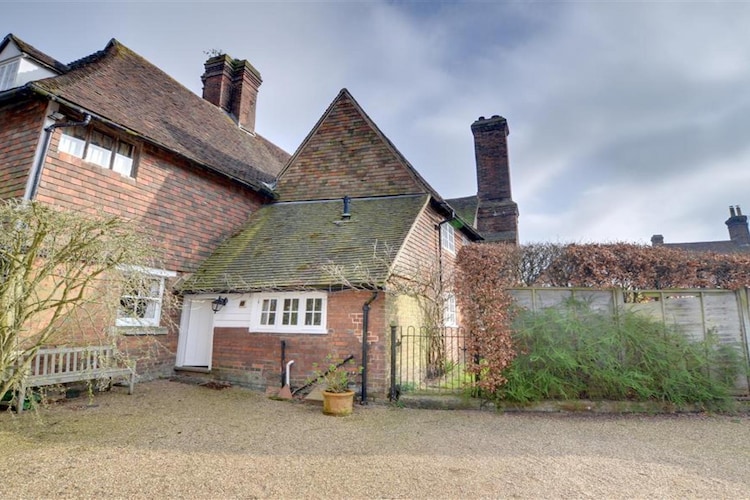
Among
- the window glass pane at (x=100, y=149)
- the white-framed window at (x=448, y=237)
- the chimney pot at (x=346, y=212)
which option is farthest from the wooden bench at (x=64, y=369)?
the white-framed window at (x=448, y=237)

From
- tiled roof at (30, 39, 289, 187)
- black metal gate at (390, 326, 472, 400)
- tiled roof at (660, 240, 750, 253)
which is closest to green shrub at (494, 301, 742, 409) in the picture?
black metal gate at (390, 326, 472, 400)

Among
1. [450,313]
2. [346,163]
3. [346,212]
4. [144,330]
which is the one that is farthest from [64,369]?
[450,313]

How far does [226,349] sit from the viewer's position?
9562 millimetres

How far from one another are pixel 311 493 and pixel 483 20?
9752 mm

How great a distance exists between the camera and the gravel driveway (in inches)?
155

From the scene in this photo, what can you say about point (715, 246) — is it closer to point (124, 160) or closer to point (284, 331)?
point (284, 331)

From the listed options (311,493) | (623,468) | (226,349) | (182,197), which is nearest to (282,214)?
(182,197)

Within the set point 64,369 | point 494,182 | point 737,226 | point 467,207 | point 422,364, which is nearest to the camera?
point 64,369

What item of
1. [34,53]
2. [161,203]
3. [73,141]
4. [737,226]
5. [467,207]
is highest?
[737,226]

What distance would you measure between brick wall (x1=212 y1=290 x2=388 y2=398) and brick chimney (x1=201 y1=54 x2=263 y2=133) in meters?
11.7

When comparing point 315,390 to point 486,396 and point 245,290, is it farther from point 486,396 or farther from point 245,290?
point 486,396

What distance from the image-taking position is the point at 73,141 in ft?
28.3

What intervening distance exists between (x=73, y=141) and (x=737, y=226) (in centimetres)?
4207

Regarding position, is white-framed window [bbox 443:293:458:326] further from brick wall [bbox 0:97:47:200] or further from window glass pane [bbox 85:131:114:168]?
brick wall [bbox 0:97:47:200]
